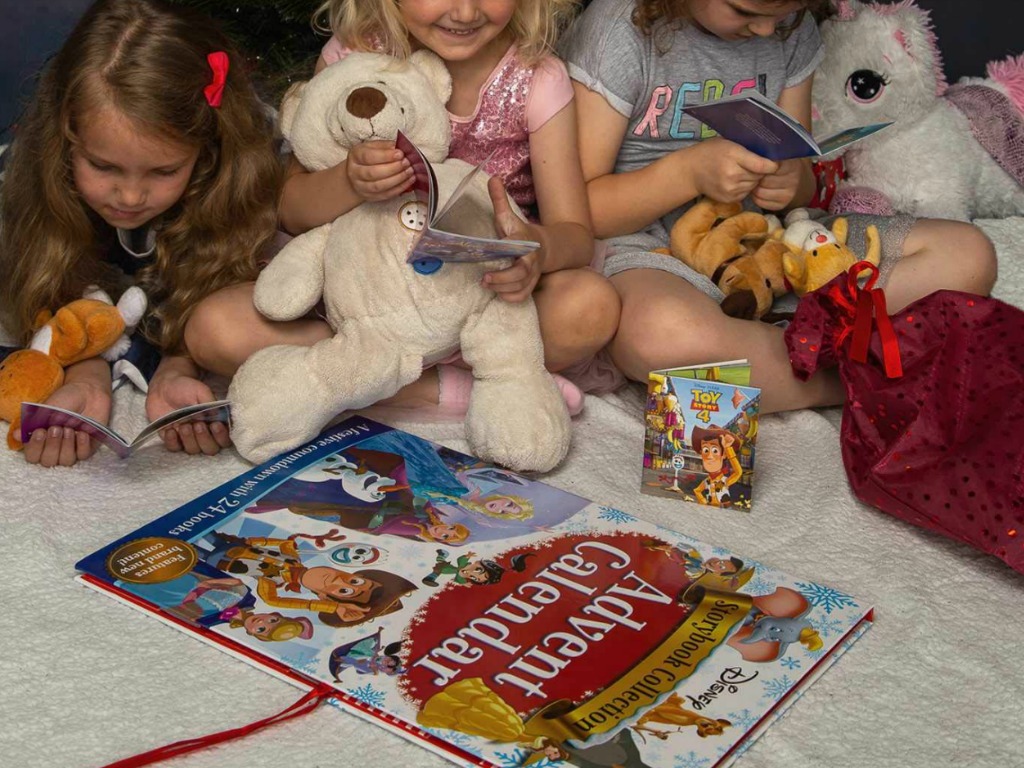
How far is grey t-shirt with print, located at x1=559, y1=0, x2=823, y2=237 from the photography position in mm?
1395

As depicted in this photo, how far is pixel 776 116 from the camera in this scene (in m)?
1.16

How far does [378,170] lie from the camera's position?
1156 millimetres

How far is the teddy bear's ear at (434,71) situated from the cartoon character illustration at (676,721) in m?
0.67

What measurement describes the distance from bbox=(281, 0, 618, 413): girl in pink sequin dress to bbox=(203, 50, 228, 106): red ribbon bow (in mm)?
108

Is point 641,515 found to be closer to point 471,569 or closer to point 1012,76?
point 471,569

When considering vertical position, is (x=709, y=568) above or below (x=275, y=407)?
below

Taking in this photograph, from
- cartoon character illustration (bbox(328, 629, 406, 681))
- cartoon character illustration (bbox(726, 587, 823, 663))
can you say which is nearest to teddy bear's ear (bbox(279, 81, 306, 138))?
cartoon character illustration (bbox(328, 629, 406, 681))

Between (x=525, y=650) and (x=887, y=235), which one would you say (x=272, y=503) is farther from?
(x=887, y=235)

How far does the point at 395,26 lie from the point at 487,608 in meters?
0.60

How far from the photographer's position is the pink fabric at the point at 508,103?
1.34m

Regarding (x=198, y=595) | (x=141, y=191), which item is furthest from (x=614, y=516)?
(x=141, y=191)

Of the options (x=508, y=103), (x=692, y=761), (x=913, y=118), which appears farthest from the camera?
(x=913, y=118)

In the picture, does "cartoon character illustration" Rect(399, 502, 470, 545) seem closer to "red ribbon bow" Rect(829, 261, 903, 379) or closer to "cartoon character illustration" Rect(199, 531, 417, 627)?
"cartoon character illustration" Rect(199, 531, 417, 627)

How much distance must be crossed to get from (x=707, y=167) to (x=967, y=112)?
655 mm
